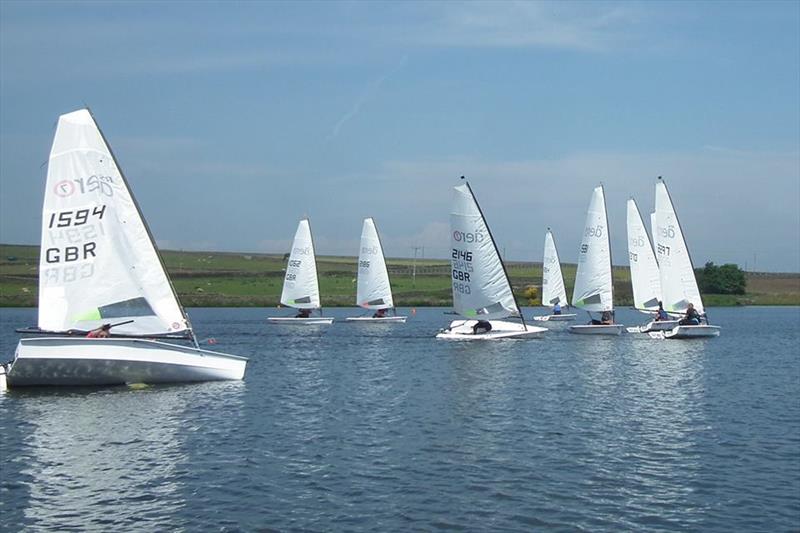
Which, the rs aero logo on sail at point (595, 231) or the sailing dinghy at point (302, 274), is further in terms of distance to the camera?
the sailing dinghy at point (302, 274)

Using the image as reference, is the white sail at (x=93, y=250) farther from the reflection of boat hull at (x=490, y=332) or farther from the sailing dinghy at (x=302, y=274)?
the sailing dinghy at (x=302, y=274)

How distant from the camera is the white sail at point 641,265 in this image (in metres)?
65.4

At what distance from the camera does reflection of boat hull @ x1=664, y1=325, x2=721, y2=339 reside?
2184 inches

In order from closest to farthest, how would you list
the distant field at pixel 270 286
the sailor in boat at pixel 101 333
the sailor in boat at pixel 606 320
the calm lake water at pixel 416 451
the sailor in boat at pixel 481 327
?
the calm lake water at pixel 416 451 < the sailor in boat at pixel 101 333 < the sailor in boat at pixel 481 327 < the sailor in boat at pixel 606 320 < the distant field at pixel 270 286

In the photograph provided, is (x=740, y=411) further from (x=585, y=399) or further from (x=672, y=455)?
(x=672, y=455)

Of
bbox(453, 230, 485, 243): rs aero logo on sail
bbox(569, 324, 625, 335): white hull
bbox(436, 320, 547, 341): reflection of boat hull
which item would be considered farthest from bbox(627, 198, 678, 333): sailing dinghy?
bbox(453, 230, 485, 243): rs aero logo on sail

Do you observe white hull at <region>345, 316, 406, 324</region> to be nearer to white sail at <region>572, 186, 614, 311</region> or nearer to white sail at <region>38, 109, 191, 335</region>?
white sail at <region>572, 186, 614, 311</region>

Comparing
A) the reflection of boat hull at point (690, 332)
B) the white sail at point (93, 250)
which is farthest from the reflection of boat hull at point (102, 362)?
the reflection of boat hull at point (690, 332)

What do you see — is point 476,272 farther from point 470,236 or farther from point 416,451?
point 416,451

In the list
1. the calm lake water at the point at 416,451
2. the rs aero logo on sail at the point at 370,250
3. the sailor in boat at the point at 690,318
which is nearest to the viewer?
the calm lake water at the point at 416,451

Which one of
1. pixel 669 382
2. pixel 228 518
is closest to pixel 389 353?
pixel 669 382

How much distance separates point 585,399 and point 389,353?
1902cm

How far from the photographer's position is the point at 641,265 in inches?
2581

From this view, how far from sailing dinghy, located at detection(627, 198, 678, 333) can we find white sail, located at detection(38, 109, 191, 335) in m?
39.7
